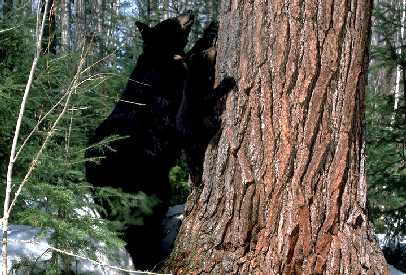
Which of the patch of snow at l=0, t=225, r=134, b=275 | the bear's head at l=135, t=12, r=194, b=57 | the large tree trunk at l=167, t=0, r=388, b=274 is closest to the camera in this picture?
the large tree trunk at l=167, t=0, r=388, b=274

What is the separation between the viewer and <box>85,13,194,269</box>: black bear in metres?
3.49

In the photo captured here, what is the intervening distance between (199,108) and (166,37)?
736 mm

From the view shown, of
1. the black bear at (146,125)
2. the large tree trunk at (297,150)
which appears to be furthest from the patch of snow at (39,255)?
the large tree trunk at (297,150)

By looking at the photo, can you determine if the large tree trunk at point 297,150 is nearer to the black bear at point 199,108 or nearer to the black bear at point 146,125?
the black bear at point 199,108

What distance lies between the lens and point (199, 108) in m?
3.01

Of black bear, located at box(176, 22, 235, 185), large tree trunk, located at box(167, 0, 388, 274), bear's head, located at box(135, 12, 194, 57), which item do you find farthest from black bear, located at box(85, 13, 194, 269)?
large tree trunk, located at box(167, 0, 388, 274)

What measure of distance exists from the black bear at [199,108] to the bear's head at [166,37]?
0.36 meters

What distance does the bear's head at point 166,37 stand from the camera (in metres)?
3.47

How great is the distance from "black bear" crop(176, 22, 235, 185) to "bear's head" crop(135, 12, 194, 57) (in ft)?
1.17

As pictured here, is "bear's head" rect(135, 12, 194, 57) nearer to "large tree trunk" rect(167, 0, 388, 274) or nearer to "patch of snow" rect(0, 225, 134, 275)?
"large tree trunk" rect(167, 0, 388, 274)

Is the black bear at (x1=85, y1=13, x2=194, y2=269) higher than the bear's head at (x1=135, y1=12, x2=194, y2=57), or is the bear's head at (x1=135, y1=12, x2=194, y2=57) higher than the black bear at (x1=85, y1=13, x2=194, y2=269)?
the bear's head at (x1=135, y1=12, x2=194, y2=57)

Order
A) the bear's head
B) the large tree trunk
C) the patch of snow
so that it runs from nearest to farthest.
Answer: the large tree trunk < the patch of snow < the bear's head

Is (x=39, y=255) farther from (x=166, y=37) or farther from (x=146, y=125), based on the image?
(x=166, y=37)

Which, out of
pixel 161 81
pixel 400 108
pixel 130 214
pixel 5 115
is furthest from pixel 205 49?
pixel 400 108
